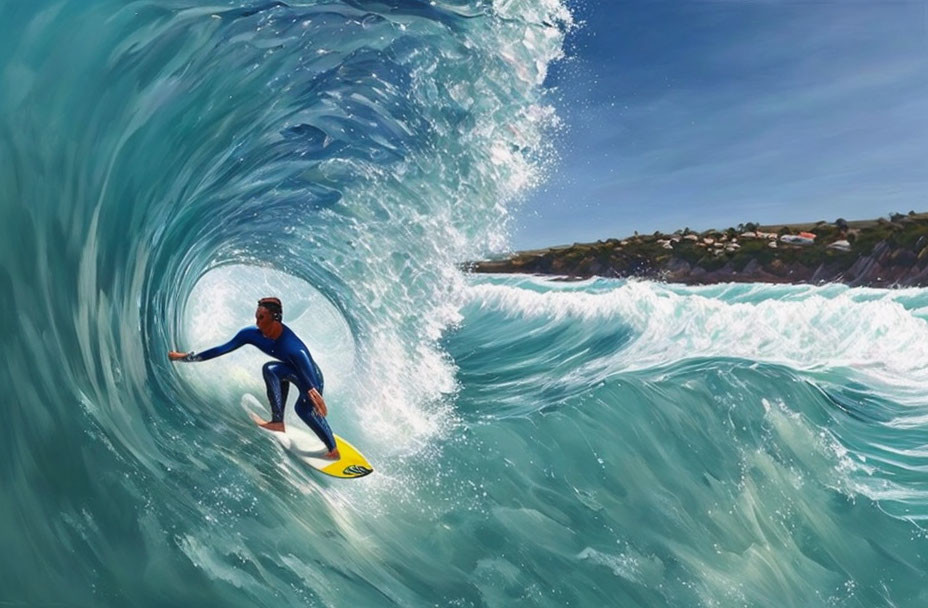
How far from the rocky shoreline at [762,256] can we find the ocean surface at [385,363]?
0.42 ft

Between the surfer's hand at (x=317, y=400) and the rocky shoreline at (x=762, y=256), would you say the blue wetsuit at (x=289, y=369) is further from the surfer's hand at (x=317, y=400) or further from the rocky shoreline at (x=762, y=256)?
the rocky shoreline at (x=762, y=256)

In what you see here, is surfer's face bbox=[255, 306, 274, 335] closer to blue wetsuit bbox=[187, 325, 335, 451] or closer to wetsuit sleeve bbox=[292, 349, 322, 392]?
blue wetsuit bbox=[187, 325, 335, 451]

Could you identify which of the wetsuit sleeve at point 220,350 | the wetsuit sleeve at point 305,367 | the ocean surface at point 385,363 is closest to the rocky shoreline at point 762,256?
the ocean surface at point 385,363

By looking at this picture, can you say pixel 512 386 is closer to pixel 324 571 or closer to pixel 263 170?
pixel 324 571

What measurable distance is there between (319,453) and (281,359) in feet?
1.88

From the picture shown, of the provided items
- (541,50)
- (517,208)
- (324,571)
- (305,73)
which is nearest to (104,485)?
(324,571)

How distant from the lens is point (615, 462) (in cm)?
403

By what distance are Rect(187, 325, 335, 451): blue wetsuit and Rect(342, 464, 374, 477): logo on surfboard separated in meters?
0.20

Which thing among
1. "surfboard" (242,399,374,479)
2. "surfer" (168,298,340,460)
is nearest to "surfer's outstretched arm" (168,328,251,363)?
"surfer" (168,298,340,460)

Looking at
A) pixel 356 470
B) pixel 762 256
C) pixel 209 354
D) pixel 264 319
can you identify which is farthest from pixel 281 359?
pixel 762 256

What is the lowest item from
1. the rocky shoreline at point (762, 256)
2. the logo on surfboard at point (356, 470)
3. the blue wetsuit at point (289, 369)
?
the logo on surfboard at point (356, 470)

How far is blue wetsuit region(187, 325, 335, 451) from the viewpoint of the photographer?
3.40m

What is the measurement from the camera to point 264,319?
3391 mm

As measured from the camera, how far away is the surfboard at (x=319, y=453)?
12.1 ft
